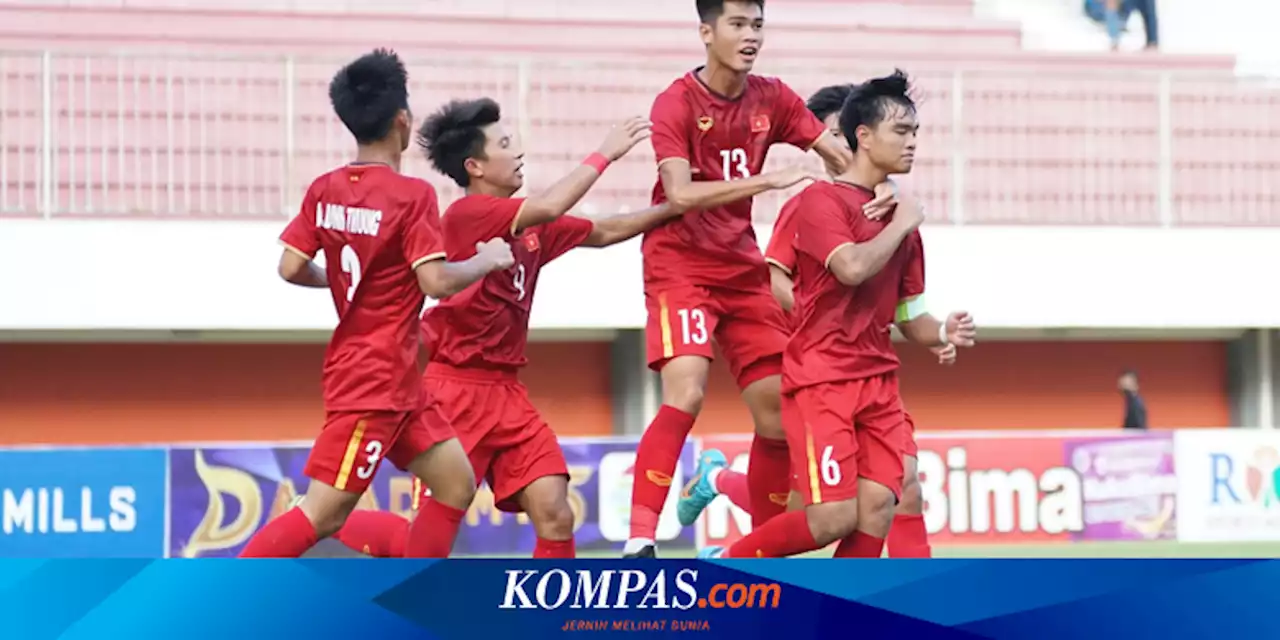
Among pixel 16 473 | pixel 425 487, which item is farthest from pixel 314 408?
pixel 425 487

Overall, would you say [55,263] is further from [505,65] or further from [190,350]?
[505,65]

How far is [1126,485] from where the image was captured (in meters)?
14.0

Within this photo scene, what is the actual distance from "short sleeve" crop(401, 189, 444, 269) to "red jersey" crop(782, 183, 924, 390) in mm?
1179

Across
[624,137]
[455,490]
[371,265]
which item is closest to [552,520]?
[455,490]

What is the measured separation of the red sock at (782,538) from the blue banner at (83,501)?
24.3 ft

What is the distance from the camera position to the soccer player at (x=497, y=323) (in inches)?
250

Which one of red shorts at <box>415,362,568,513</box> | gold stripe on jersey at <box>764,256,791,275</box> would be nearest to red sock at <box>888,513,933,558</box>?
gold stripe on jersey at <box>764,256,791,275</box>

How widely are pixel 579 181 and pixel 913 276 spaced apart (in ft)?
3.74

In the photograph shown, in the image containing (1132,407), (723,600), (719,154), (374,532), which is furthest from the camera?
(1132,407)

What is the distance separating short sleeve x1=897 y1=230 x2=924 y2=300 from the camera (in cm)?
616

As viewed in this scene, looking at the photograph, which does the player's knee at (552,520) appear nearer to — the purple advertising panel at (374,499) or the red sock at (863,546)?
the red sock at (863,546)

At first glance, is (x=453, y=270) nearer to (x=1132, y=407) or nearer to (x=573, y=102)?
(x=573, y=102)

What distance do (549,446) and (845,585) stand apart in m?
2.13


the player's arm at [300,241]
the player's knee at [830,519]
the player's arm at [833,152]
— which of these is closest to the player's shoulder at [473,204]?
the player's arm at [300,241]
